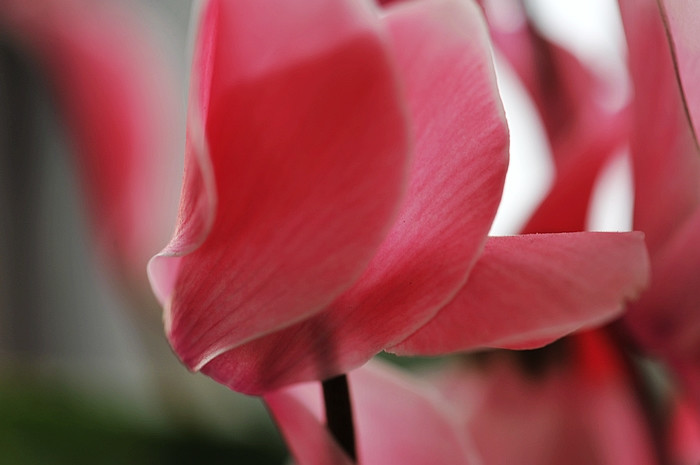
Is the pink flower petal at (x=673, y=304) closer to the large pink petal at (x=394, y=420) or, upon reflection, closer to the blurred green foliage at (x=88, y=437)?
the large pink petal at (x=394, y=420)

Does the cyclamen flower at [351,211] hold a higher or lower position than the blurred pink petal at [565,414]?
higher

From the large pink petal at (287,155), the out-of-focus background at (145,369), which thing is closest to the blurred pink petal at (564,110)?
the out-of-focus background at (145,369)

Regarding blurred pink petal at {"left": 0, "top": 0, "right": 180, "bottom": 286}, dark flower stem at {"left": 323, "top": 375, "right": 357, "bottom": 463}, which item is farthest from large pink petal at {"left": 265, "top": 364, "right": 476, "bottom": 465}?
blurred pink petal at {"left": 0, "top": 0, "right": 180, "bottom": 286}

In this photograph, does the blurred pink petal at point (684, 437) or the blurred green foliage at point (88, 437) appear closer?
the blurred pink petal at point (684, 437)

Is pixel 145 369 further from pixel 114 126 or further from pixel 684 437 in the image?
pixel 684 437

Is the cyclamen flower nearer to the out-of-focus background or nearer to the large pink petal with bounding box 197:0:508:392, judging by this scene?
the large pink petal with bounding box 197:0:508:392

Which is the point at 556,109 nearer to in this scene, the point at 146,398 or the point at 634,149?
the point at 634,149

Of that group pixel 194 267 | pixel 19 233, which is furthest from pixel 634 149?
pixel 19 233

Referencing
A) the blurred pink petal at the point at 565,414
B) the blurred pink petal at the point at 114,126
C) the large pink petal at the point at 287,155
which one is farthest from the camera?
the blurred pink petal at the point at 114,126

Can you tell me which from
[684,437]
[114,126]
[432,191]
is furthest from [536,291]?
[114,126]
